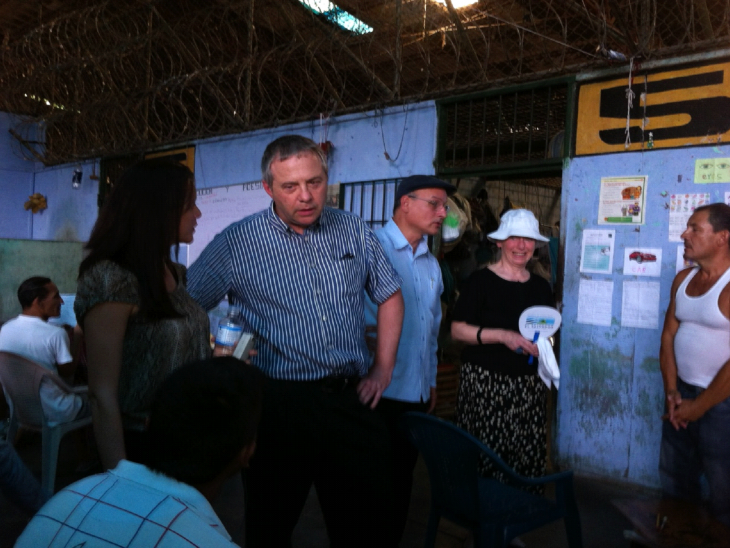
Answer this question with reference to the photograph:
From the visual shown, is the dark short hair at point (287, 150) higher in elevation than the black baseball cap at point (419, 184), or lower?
lower

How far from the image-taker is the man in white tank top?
2.62m

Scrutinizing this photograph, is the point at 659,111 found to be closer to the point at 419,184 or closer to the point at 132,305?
the point at 419,184

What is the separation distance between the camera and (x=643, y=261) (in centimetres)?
359

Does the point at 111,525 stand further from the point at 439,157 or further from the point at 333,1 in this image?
the point at 333,1


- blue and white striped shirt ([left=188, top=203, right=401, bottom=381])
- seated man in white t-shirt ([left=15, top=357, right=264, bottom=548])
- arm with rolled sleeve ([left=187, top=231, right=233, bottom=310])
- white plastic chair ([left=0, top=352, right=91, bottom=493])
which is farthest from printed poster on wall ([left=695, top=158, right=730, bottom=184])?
white plastic chair ([left=0, top=352, right=91, bottom=493])

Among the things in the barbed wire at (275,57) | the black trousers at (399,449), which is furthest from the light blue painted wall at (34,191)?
the black trousers at (399,449)

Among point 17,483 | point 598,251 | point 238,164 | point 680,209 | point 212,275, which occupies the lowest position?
point 17,483

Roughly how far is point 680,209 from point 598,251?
1.69ft

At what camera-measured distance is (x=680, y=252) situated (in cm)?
346

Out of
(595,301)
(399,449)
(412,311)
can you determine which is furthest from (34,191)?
(399,449)

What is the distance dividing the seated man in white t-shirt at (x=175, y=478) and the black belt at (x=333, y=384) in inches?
23.3

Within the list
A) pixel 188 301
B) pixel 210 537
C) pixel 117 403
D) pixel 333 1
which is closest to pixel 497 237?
pixel 188 301

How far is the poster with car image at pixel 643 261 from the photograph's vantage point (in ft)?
11.6

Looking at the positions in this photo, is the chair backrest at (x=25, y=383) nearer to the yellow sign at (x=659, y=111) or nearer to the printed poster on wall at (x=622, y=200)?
the printed poster on wall at (x=622, y=200)
